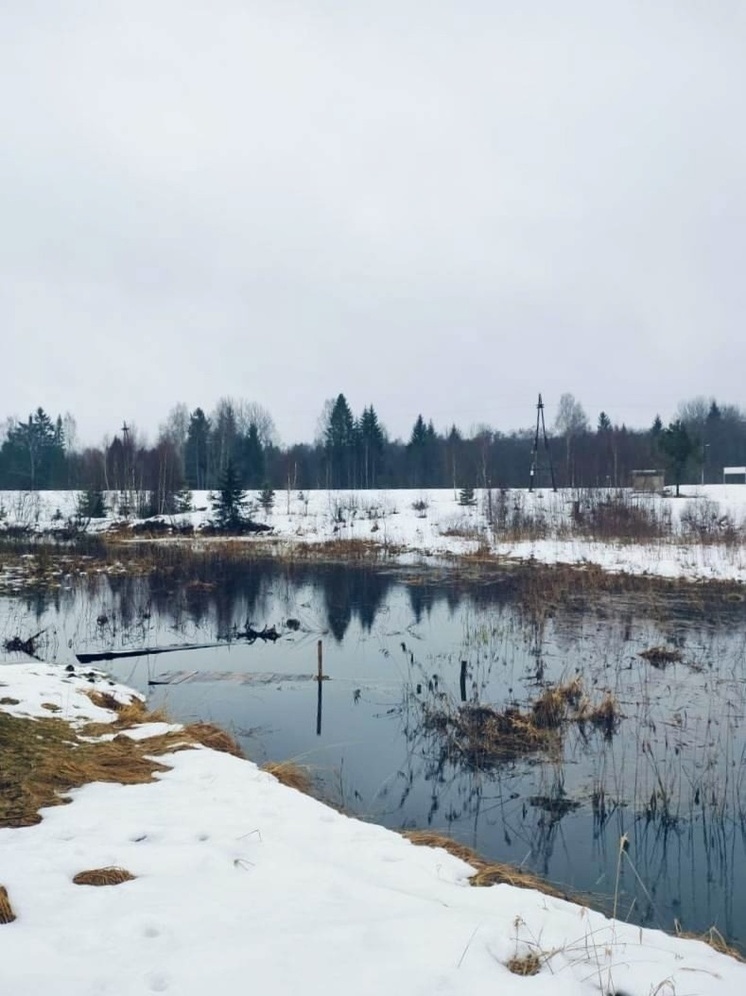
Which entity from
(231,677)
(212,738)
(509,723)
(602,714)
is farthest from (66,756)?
(602,714)

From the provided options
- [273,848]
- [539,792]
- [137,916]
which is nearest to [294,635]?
[539,792]

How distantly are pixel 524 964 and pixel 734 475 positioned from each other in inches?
2539

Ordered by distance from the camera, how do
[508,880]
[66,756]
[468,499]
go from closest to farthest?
1. [508,880]
2. [66,756]
3. [468,499]

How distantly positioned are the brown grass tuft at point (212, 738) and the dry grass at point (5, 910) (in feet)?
11.3

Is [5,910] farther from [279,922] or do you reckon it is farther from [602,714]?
[602,714]

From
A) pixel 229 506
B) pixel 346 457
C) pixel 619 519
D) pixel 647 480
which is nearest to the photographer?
pixel 619 519

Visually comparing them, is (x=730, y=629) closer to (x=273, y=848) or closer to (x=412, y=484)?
(x=273, y=848)

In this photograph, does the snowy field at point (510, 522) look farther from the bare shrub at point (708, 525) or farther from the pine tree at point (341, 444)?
the pine tree at point (341, 444)

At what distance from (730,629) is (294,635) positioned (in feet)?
26.3

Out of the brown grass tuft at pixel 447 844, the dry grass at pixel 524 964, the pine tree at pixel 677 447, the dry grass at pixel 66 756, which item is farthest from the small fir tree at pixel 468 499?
the dry grass at pixel 524 964

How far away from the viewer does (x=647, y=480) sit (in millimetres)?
44875

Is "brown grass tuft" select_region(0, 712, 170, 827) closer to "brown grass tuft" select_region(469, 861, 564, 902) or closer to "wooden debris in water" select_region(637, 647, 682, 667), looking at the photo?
"brown grass tuft" select_region(469, 861, 564, 902)

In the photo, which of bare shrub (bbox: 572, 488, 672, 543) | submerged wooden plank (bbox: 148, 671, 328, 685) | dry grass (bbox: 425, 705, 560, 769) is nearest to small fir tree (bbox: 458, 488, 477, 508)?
bare shrub (bbox: 572, 488, 672, 543)

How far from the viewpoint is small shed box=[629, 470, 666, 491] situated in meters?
43.5
